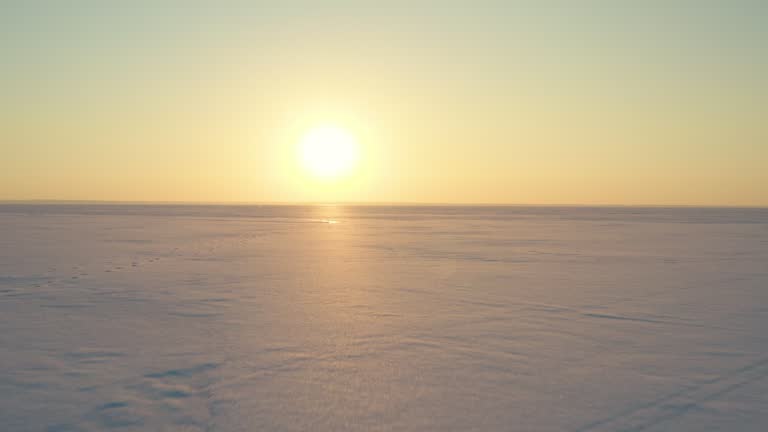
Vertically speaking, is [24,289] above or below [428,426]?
above

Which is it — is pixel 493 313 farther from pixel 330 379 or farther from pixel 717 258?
pixel 717 258

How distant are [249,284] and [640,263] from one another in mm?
9422

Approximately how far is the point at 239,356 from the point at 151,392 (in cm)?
108

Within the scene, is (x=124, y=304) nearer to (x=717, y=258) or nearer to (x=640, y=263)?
(x=640, y=263)

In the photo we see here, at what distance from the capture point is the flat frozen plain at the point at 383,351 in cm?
371

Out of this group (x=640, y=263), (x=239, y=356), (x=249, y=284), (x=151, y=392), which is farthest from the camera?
(x=640, y=263)

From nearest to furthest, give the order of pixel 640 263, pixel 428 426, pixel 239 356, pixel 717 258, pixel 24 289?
pixel 428 426
pixel 239 356
pixel 24 289
pixel 640 263
pixel 717 258

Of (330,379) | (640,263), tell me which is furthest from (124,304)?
(640,263)

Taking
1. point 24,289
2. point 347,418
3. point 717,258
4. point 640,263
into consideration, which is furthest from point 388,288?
point 717,258

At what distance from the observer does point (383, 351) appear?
5.28m

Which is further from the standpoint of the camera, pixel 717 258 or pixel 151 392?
pixel 717 258

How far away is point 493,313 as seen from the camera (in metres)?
6.99

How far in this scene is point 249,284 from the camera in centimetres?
952

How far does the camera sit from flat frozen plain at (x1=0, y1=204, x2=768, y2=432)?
146 inches
